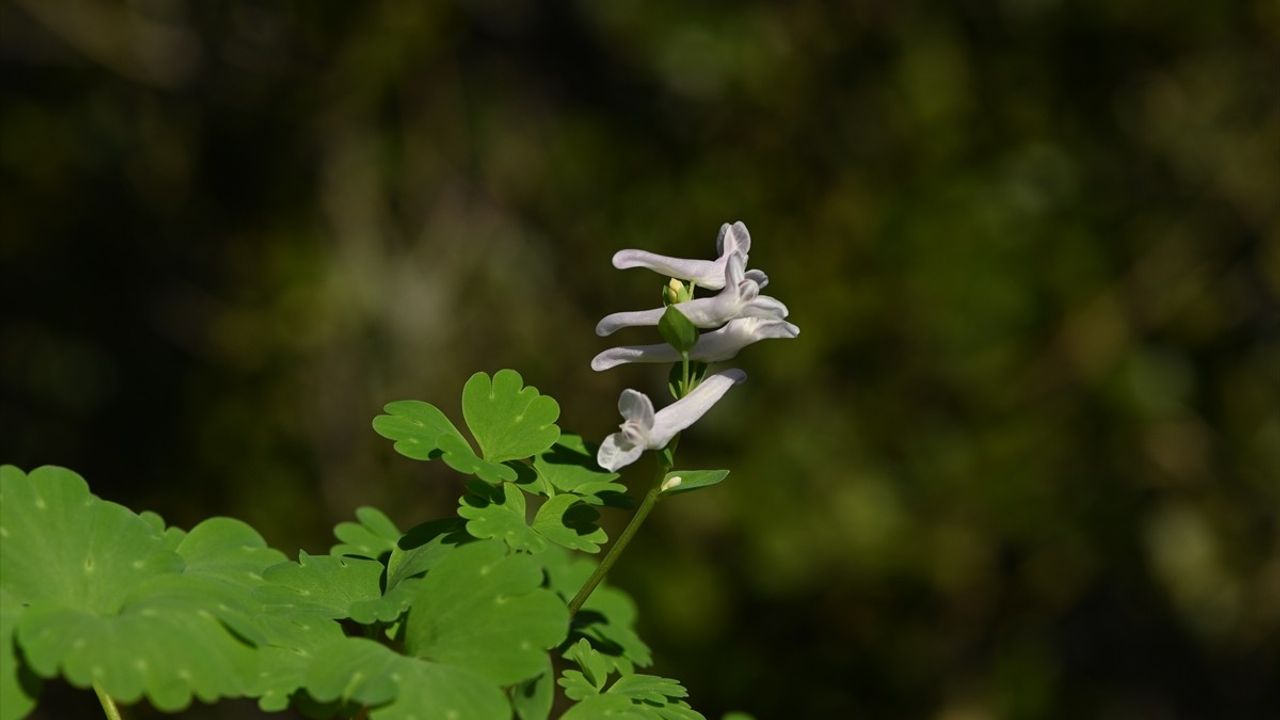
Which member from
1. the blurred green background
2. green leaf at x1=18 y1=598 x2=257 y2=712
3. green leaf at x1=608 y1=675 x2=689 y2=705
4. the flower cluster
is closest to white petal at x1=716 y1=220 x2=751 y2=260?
the flower cluster

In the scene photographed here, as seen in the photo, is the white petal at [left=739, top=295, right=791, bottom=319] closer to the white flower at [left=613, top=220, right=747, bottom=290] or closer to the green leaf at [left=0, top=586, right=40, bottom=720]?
the white flower at [left=613, top=220, right=747, bottom=290]

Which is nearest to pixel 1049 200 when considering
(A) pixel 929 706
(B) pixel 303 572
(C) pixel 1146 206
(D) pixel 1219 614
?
(C) pixel 1146 206

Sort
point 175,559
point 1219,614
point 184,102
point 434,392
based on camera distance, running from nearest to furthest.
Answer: point 175,559, point 1219,614, point 434,392, point 184,102

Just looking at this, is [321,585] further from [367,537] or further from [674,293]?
[674,293]

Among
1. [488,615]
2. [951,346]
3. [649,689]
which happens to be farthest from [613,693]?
[951,346]

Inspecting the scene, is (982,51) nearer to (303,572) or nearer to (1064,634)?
(1064,634)

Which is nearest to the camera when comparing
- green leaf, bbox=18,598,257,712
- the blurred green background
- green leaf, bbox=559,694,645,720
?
green leaf, bbox=18,598,257,712

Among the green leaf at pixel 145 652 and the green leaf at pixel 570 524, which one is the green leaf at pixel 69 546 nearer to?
the green leaf at pixel 145 652
